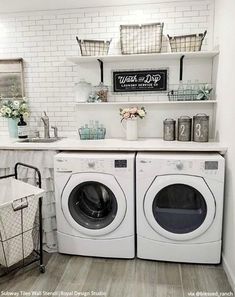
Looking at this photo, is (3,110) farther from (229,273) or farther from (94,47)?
(229,273)

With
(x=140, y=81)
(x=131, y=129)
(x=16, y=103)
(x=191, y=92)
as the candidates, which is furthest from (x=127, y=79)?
(x=16, y=103)

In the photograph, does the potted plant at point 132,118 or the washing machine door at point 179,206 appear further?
the potted plant at point 132,118

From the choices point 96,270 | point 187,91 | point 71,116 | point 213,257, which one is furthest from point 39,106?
point 213,257

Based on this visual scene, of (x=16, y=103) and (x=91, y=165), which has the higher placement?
(x=16, y=103)

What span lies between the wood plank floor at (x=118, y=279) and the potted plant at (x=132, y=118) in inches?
45.7

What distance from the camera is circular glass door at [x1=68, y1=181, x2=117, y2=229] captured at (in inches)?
90.7

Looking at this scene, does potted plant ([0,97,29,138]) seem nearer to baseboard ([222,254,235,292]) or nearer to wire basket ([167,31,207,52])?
wire basket ([167,31,207,52])

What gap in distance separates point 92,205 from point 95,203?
3 centimetres

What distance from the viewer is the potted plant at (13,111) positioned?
290cm

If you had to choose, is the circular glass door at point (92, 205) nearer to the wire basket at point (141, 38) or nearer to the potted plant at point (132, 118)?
the potted plant at point (132, 118)

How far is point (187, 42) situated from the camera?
8.23 ft

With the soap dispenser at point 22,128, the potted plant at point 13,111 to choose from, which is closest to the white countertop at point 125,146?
the soap dispenser at point 22,128

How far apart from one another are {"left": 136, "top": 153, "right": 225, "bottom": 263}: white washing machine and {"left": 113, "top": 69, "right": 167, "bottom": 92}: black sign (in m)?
0.88

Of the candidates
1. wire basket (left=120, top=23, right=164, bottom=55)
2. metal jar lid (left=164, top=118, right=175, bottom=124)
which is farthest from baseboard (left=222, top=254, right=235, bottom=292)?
wire basket (left=120, top=23, right=164, bottom=55)
